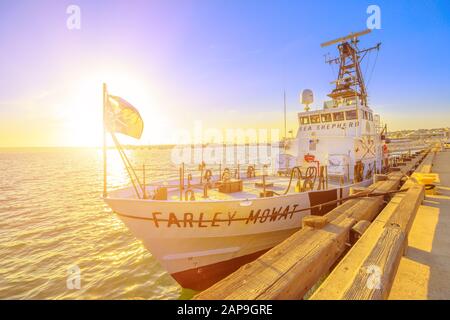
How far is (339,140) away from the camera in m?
12.7

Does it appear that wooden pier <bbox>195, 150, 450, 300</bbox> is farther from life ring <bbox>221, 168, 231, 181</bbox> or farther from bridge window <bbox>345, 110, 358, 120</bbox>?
bridge window <bbox>345, 110, 358, 120</bbox>

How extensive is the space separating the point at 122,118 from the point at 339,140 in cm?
1176

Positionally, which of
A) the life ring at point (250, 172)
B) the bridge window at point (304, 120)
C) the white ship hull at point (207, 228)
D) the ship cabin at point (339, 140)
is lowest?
the white ship hull at point (207, 228)

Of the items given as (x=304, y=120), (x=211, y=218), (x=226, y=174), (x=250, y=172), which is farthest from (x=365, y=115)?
(x=211, y=218)

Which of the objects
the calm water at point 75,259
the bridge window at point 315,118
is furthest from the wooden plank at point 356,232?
the bridge window at point 315,118

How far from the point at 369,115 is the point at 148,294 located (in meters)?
16.4

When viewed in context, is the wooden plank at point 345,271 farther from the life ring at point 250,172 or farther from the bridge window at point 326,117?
the bridge window at point 326,117

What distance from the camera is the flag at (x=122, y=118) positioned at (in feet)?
19.2

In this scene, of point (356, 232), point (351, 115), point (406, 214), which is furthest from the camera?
point (351, 115)

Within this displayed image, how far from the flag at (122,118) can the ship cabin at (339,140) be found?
999 cm

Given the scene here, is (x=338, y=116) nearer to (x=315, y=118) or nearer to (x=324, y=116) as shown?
(x=324, y=116)

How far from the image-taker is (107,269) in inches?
388
